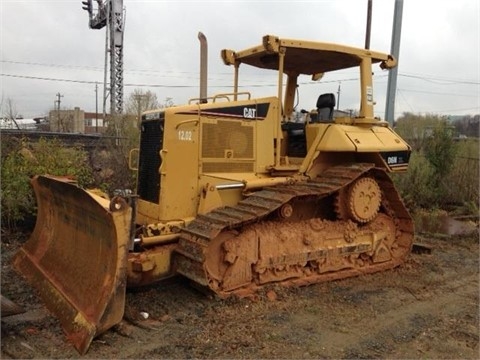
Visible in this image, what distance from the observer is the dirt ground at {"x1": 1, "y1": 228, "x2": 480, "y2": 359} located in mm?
4238

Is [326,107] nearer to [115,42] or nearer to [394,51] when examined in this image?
[394,51]

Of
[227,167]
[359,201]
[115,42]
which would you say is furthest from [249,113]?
[115,42]

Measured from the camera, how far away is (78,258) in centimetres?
521

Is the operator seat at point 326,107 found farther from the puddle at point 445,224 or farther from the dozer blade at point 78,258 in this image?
the puddle at point 445,224

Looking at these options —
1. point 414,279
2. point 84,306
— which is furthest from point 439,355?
point 84,306

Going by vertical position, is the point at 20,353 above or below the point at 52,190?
below

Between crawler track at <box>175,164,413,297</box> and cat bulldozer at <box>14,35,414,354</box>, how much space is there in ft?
0.06

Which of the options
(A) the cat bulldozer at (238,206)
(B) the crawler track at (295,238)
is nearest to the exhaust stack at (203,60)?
(A) the cat bulldozer at (238,206)

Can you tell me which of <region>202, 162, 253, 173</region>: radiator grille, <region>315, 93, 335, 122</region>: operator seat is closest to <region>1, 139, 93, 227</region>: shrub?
<region>202, 162, 253, 173</region>: radiator grille

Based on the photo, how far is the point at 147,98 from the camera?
59.3ft

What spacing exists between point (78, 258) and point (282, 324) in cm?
225

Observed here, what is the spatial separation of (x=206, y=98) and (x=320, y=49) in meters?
1.64

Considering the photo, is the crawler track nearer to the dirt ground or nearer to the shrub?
the dirt ground

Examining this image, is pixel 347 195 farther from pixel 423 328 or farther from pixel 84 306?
pixel 84 306
